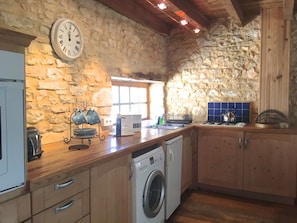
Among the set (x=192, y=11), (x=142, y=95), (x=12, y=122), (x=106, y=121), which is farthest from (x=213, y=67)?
(x=12, y=122)

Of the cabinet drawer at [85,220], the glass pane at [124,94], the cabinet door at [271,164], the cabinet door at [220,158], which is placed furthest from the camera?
the glass pane at [124,94]

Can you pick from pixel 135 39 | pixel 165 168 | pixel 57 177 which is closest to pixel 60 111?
pixel 57 177

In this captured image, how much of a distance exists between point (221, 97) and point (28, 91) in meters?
2.74

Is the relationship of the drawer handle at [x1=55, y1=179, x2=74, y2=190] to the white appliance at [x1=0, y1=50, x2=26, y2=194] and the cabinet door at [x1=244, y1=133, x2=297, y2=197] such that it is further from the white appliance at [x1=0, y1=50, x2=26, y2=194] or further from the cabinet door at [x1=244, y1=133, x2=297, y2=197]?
the cabinet door at [x1=244, y1=133, x2=297, y2=197]

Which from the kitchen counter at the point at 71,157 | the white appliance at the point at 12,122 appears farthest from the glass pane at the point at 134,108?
the white appliance at the point at 12,122

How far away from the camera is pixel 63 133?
7.35 ft

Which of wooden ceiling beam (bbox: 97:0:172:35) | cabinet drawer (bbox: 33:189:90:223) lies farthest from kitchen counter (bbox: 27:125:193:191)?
wooden ceiling beam (bbox: 97:0:172:35)

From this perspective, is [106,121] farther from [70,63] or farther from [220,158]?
[220,158]

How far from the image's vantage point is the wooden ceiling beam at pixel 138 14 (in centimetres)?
274

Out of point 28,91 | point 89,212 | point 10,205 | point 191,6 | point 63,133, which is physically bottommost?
point 89,212

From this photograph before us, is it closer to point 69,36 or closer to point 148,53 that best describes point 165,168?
point 69,36

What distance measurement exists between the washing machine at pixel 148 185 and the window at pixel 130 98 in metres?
1.01

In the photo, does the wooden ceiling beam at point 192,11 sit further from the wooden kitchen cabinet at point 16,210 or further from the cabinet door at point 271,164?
the wooden kitchen cabinet at point 16,210

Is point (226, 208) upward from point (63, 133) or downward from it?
downward
